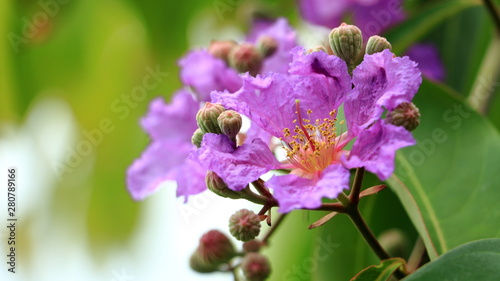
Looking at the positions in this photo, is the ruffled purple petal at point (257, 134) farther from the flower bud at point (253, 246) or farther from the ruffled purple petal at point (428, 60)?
the ruffled purple petal at point (428, 60)

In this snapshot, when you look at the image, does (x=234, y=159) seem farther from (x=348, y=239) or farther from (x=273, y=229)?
(x=348, y=239)

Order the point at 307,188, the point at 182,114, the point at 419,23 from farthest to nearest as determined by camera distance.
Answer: the point at 419,23 < the point at 182,114 < the point at 307,188

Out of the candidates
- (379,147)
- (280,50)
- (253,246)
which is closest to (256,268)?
(253,246)

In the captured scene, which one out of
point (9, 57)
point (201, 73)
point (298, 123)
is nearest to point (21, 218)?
point (9, 57)

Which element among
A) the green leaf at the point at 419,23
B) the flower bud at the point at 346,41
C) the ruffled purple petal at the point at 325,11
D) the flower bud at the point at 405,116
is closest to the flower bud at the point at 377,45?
the flower bud at the point at 346,41

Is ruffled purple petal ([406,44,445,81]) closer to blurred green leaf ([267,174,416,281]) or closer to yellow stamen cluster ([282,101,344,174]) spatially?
blurred green leaf ([267,174,416,281])

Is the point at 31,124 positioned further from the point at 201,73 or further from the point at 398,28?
the point at 398,28
